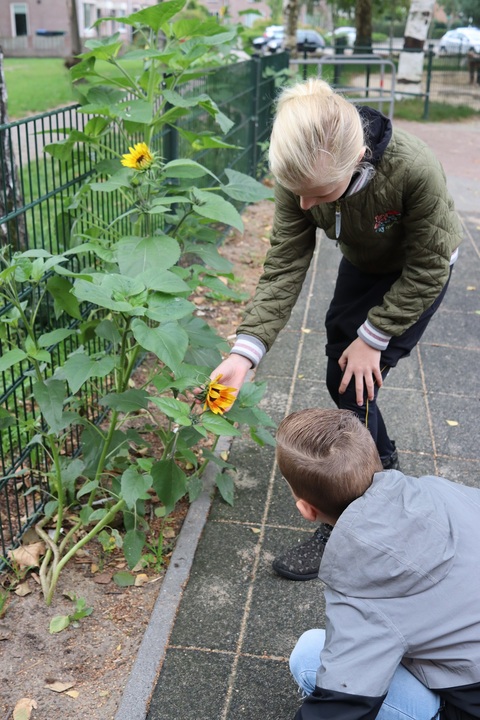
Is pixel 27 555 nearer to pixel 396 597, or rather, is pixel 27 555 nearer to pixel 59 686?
pixel 59 686

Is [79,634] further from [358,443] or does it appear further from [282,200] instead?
[282,200]

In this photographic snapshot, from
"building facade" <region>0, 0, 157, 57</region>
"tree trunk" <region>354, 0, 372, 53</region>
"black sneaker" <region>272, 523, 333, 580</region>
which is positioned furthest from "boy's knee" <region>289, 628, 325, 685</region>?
"building facade" <region>0, 0, 157, 57</region>

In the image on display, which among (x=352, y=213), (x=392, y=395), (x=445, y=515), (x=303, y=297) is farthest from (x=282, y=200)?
(x=303, y=297)

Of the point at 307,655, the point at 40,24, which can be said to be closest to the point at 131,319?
the point at 307,655

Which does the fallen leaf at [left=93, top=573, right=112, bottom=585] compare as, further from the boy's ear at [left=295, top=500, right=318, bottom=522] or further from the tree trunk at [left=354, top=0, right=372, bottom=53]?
the tree trunk at [left=354, top=0, right=372, bottom=53]

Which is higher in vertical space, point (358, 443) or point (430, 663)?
point (358, 443)

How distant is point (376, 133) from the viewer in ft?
8.20

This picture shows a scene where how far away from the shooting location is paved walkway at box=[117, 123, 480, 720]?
250 cm

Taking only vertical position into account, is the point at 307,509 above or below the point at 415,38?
below

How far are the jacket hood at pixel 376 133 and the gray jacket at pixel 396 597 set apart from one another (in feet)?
3.80

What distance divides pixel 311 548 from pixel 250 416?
58 centimetres

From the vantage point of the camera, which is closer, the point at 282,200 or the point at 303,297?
the point at 282,200

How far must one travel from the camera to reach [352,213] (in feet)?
8.70

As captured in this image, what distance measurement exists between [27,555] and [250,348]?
3.96 feet
